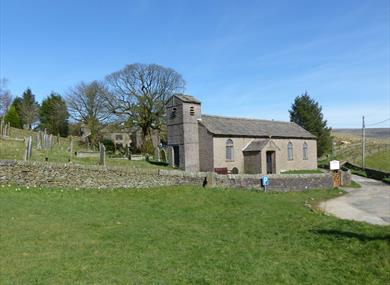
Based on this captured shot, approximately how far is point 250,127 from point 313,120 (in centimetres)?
→ 2643

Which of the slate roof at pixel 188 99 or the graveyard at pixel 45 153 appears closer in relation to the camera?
the graveyard at pixel 45 153

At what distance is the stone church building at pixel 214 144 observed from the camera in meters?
34.8

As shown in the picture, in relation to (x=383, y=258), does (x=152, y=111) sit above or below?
above

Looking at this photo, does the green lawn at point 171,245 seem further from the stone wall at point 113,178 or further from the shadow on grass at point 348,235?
the stone wall at point 113,178

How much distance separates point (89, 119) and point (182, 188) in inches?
1458

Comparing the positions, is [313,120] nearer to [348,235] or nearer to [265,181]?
[265,181]

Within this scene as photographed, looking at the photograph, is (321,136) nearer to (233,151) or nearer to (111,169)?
(233,151)

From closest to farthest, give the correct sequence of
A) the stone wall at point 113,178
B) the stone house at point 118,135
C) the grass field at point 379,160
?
1. the stone wall at point 113,178
2. the grass field at point 379,160
3. the stone house at point 118,135

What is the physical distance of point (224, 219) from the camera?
49.1ft

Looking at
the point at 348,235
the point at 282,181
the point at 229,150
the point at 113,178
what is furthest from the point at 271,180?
the point at 348,235

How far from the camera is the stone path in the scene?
16923 millimetres

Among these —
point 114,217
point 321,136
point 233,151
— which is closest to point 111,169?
point 114,217

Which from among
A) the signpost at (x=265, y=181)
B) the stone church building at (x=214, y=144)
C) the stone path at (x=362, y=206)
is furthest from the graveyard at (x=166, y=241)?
the stone church building at (x=214, y=144)

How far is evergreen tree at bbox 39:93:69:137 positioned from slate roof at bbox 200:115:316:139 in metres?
34.5
